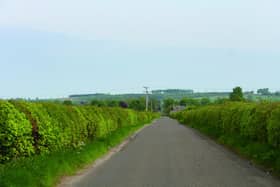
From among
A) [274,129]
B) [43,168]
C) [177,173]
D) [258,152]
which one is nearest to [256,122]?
[258,152]

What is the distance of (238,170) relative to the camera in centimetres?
1393

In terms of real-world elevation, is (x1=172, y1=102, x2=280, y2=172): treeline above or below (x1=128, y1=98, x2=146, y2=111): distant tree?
above

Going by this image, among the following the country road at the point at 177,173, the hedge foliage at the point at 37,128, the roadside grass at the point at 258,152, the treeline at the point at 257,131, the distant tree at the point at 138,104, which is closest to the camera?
the country road at the point at 177,173

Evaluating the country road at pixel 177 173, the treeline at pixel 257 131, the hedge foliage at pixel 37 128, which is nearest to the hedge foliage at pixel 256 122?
the treeline at pixel 257 131

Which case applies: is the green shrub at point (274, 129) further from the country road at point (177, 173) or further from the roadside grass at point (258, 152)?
the country road at point (177, 173)

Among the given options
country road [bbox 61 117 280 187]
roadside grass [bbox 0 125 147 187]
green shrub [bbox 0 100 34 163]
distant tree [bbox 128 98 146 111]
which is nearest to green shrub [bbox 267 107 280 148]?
country road [bbox 61 117 280 187]

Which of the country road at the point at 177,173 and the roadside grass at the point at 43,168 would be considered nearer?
the roadside grass at the point at 43,168

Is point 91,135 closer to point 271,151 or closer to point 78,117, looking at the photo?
point 78,117

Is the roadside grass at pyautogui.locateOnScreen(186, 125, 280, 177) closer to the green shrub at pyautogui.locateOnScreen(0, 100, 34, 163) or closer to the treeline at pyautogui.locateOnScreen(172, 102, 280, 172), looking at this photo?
the treeline at pyautogui.locateOnScreen(172, 102, 280, 172)

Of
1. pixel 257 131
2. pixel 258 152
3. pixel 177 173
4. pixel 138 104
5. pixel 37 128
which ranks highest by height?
pixel 37 128

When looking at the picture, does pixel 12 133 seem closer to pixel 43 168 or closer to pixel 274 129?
pixel 43 168

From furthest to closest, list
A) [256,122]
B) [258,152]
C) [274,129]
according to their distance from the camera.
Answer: [256,122]
[258,152]
[274,129]

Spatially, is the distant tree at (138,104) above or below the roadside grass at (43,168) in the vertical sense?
below

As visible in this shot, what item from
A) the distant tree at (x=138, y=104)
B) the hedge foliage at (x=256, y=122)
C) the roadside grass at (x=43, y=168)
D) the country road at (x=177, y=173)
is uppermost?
the hedge foliage at (x=256, y=122)
